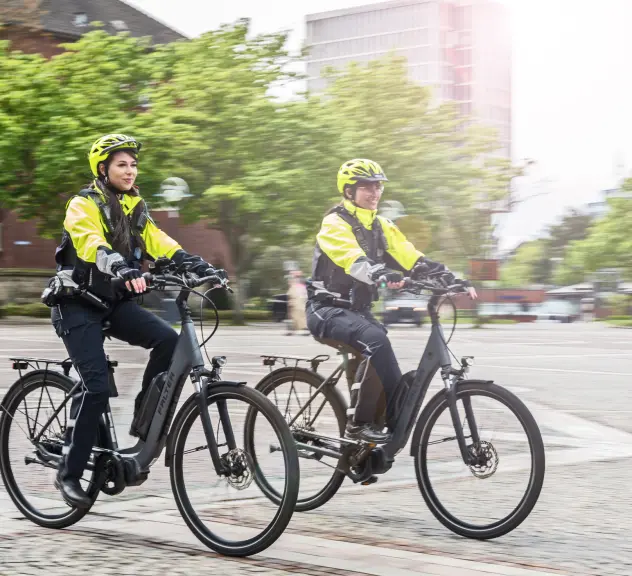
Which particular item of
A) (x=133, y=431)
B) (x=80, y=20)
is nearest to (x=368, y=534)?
(x=133, y=431)

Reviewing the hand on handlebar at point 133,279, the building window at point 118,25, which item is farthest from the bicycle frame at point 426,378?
the building window at point 118,25

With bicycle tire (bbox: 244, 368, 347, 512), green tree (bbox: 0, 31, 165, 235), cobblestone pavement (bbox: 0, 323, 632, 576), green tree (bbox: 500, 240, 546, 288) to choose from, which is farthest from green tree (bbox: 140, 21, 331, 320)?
green tree (bbox: 500, 240, 546, 288)

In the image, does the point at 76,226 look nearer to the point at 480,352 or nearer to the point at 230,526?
the point at 230,526

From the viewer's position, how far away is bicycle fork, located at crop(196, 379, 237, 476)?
520 cm

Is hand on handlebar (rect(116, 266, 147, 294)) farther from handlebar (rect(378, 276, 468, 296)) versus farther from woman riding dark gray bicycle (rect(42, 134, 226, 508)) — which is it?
handlebar (rect(378, 276, 468, 296))

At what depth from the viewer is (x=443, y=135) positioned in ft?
151

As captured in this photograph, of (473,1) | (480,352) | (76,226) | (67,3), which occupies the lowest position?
(480,352)

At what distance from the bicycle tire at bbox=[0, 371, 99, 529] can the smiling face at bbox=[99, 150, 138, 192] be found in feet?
3.17

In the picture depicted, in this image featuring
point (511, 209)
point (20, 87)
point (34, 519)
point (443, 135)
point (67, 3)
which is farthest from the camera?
point (67, 3)

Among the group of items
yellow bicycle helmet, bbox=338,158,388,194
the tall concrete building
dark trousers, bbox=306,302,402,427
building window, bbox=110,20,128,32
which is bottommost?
dark trousers, bbox=306,302,402,427

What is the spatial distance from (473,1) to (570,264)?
222ft

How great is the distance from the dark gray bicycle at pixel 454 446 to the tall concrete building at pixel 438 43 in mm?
142420

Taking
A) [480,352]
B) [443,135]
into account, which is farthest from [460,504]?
[443,135]

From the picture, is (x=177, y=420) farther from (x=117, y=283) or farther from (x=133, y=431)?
(x=117, y=283)
